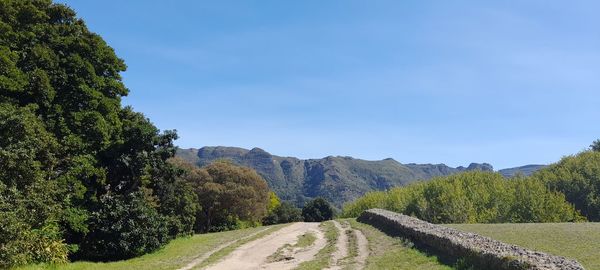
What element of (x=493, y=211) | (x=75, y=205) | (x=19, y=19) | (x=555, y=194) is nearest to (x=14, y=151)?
(x=75, y=205)

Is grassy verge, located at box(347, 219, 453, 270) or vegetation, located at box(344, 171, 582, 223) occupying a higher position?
vegetation, located at box(344, 171, 582, 223)

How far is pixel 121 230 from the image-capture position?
26.7m

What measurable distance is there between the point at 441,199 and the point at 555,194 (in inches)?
568

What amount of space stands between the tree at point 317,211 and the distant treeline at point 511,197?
16.2m

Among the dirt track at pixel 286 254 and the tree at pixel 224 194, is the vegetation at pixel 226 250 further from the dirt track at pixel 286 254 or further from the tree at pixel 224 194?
the tree at pixel 224 194

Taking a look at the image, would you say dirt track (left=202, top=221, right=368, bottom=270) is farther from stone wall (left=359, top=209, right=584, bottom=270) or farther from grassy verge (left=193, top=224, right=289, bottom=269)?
stone wall (left=359, top=209, right=584, bottom=270)

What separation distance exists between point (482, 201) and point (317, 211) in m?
35.0

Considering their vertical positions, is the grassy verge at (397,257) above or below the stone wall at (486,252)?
below

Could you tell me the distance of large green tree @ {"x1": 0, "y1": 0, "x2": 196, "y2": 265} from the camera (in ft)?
68.8

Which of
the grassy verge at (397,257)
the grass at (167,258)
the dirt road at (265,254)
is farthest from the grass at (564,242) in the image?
the grass at (167,258)

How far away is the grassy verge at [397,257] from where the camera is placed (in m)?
18.4

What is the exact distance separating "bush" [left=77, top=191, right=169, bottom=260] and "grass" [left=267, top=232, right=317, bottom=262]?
318 inches

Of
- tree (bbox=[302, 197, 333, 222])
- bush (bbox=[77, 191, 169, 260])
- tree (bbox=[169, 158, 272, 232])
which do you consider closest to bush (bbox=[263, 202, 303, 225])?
tree (bbox=[302, 197, 333, 222])

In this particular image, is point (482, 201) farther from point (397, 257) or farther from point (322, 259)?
point (322, 259)
